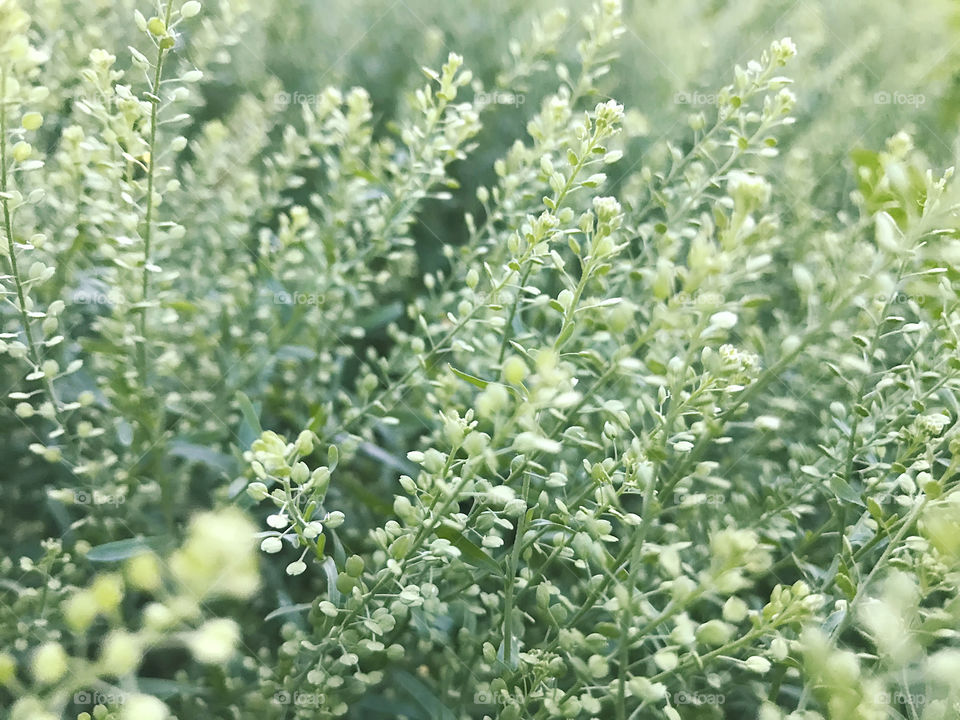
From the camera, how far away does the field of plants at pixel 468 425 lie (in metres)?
0.85

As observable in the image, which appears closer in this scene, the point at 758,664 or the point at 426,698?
the point at 758,664

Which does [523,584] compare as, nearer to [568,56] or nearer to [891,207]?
[891,207]

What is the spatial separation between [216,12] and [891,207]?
2.29 m

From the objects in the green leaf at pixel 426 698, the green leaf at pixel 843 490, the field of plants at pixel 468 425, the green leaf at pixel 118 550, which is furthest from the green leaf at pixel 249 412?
the green leaf at pixel 843 490

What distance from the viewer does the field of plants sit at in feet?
2.80

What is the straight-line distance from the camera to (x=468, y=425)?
3.37ft

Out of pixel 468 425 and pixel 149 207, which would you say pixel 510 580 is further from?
pixel 149 207

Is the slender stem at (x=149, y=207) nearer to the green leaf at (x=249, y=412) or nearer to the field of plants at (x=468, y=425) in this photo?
the field of plants at (x=468, y=425)

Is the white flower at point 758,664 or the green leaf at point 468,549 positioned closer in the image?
the white flower at point 758,664

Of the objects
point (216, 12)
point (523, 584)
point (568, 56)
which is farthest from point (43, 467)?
point (568, 56)

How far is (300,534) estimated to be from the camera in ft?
3.05

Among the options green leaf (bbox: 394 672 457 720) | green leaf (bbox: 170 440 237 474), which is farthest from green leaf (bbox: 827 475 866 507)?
green leaf (bbox: 170 440 237 474)

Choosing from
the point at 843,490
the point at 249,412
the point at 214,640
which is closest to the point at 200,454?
the point at 249,412

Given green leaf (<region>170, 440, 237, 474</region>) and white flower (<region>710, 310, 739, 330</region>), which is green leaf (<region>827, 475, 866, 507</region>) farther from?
green leaf (<region>170, 440, 237, 474</region>)
